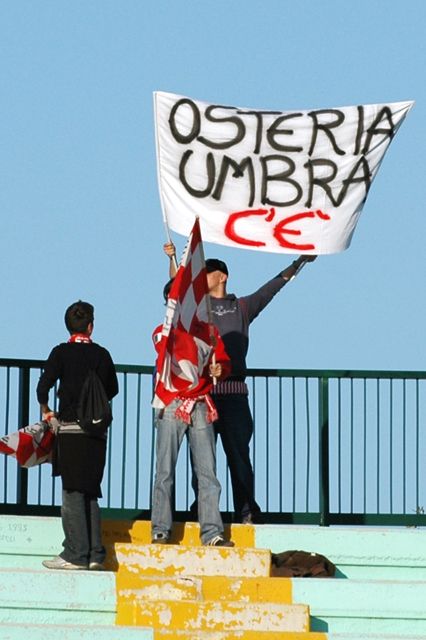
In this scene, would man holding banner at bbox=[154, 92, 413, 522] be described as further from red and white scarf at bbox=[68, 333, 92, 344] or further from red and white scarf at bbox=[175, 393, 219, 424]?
red and white scarf at bbox=[68, 333, 92, 344]

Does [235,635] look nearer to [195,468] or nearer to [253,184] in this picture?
[195,468]

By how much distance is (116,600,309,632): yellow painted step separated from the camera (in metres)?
13.6

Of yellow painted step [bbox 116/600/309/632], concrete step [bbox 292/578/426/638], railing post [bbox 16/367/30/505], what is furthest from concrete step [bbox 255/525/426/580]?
railing post [bbox 16/367/30/505]

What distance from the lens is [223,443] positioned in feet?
51.6

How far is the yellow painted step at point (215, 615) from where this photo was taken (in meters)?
13.6

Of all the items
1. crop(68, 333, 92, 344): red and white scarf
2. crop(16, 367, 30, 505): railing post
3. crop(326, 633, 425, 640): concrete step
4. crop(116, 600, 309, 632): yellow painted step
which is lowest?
crop(326, 633, 425, 640): concrete step

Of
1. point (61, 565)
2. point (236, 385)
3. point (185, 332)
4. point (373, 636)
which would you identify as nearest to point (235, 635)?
point (373, 636)

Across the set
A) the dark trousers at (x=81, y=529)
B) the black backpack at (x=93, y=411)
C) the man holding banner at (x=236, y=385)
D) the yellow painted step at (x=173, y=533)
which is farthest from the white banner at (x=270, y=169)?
the dark trousers at (x=81, y=529)

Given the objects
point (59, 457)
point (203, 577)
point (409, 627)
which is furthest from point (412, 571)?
point (59, 457)

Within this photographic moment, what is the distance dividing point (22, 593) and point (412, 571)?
3.12m

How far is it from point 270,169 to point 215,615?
4244 mm

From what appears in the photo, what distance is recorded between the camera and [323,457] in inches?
666

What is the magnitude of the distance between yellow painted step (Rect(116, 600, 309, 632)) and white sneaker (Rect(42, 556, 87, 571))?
0.64 m

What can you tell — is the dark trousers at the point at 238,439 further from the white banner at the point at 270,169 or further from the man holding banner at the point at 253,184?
the white banner at the point at 270,169
